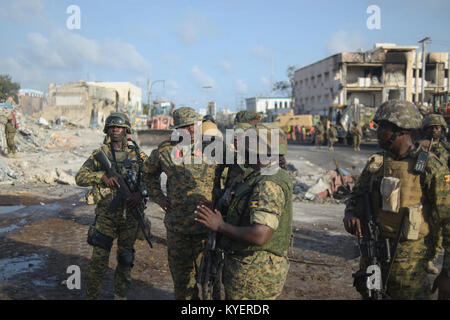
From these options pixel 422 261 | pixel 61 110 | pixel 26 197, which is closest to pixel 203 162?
pixel 422 261

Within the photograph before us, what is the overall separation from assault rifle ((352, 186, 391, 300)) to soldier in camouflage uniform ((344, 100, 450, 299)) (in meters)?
0.04

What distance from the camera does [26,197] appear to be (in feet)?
28.5

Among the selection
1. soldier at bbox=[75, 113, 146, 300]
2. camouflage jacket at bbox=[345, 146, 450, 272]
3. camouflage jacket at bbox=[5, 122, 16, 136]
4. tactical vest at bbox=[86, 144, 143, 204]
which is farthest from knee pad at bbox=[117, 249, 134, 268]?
camouflage jacket at bbox=[5, 122, 16, 136]

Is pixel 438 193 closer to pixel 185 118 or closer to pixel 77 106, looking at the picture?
pixel 185 118

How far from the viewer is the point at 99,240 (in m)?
3.55

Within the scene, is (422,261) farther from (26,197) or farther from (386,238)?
(26,197)

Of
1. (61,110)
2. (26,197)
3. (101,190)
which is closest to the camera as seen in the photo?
(101,190)

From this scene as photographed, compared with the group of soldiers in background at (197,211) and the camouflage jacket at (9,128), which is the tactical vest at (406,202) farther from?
the camouflage jacket at (9,128)

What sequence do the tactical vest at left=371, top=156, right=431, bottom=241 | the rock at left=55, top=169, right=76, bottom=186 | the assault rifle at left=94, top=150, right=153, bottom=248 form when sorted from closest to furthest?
the tactical vest at left=371, top=156, right=431, bottom=241 → the assault rifle at left=94, top=150, right=153, bottom=248 → the rock at left=55, top=169, right=76, bottom=186

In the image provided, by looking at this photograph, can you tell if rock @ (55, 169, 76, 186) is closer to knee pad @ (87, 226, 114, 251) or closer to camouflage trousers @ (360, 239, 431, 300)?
knee pad @ (87, 226, 114, 251)

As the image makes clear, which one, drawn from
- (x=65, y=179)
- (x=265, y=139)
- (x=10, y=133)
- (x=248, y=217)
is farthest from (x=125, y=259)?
(x=10, y=133)

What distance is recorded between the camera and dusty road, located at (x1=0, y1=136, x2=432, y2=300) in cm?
406
